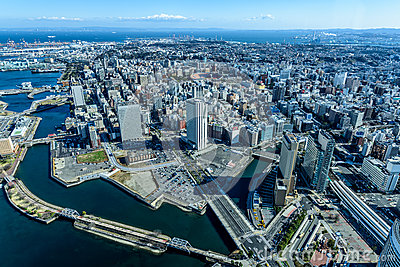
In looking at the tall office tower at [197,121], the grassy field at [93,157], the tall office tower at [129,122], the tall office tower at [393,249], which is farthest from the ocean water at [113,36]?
the tall office tower at [393,249]

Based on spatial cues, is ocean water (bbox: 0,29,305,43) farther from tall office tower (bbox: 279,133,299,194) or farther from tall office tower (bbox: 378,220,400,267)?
tall office tower (bbox: 378,220,400,267)

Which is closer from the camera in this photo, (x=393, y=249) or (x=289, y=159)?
(x=393, y=249)

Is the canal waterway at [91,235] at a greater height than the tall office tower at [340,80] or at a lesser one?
lesser

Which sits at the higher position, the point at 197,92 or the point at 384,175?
the point at 197,92

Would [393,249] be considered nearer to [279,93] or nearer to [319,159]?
[319,159]

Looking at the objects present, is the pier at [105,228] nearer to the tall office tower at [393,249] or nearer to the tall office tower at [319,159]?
the tall office tower at [393,249]

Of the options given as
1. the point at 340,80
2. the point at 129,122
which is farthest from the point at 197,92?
the point at 340,80
